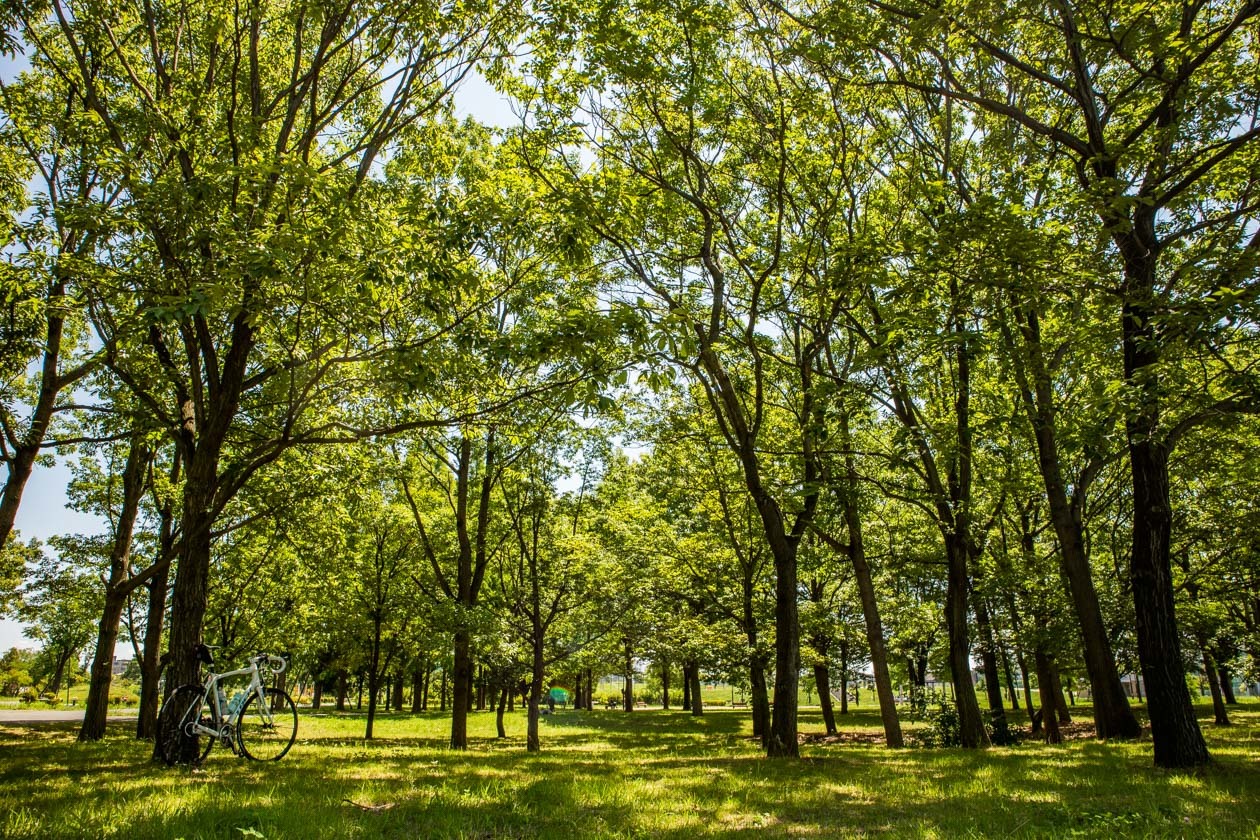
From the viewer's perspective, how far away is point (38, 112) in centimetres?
1179

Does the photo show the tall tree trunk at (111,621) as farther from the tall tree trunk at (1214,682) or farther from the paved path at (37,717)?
the tall tree trunk at (1214,682)

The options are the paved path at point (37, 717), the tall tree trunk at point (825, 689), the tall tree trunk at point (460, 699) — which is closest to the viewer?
the tall tree trunk at point (460, 699)

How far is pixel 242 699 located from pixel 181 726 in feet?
2.97

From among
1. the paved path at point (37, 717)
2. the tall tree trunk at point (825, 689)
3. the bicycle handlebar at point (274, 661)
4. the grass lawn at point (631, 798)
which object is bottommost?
the paved path at point (37, 717)

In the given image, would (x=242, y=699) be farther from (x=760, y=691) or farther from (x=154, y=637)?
(x=760, y=691)

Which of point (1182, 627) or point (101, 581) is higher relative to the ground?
point (101, 581)

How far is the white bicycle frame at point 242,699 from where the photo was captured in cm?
948

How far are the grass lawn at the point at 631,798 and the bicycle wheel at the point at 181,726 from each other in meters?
0.34

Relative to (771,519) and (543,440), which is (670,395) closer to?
(543,440)

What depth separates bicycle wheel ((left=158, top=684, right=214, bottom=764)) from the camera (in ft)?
30.6

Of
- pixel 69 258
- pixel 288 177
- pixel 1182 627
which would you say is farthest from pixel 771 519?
pixel 1182 627

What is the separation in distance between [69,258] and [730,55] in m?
11.4

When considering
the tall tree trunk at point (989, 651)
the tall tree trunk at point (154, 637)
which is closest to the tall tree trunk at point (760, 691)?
the tall tree trunk at point (989, 651)

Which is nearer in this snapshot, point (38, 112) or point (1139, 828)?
point (1139, 828)
